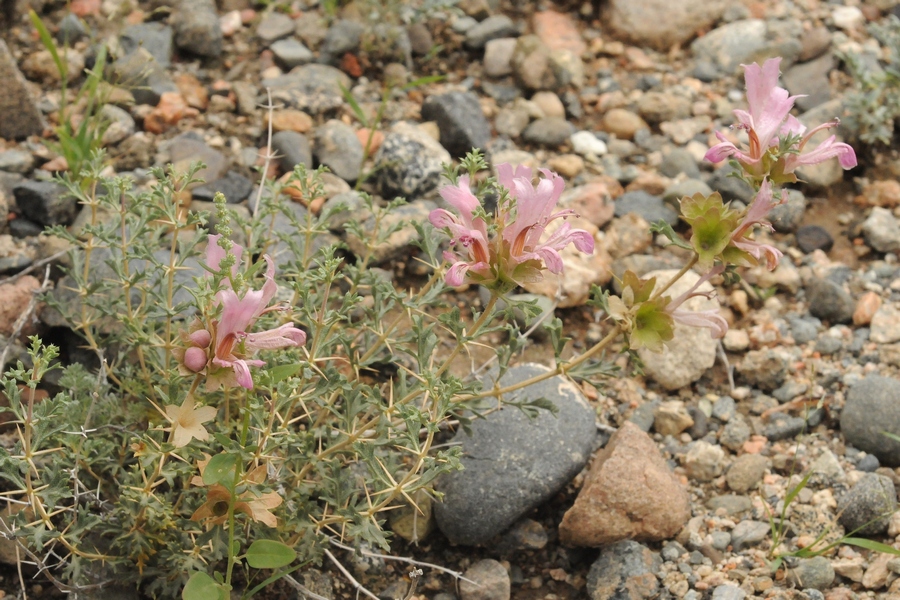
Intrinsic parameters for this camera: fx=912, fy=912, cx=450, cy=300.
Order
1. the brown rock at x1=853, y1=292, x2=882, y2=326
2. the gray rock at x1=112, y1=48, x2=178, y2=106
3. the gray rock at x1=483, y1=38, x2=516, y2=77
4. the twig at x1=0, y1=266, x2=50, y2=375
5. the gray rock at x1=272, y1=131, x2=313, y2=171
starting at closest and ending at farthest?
the twig at x1=0, y1=266, x2=50, y2=375, the brown rock at x1=853, y1=292, x2=882, y2=326, the gray rock at x1=272, y1=131, x2=313, y2=171, the gray rock at x1=112, y1=48, x2=178, y2=106, the gray rock at x1=483, y1=38, x2=516, y2=77

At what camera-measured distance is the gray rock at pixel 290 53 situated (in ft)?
16.1

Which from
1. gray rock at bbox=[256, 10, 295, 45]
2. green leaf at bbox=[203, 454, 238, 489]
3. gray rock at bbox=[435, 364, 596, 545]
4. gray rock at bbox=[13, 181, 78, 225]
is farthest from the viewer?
gray rock at bbox=[256, 10, 295, 45]

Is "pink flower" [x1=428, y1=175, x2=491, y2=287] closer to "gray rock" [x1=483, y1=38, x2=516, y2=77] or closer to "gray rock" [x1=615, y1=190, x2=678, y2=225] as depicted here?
"gray rock" [x1=615, y1=190, x2=678, y2=225]

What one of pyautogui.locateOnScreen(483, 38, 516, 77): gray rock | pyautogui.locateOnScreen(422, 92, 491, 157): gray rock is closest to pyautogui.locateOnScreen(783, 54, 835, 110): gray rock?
pyautogui.locateOnScreen(483, 38, 516, 77): gray rock

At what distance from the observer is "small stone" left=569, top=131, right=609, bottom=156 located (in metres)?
4.83

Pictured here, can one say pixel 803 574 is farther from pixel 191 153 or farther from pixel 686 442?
pixel 191 153

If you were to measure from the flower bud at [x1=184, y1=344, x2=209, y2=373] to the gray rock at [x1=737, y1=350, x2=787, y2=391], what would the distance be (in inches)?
97.0

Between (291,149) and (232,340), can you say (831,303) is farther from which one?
(232,340)

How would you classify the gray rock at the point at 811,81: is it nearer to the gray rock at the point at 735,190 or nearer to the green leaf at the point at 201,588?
the gray rock at the point at 735,190

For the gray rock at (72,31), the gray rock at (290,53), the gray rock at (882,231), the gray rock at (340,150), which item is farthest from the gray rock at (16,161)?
the gray rock at (882,231)

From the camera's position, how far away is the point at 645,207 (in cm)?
451

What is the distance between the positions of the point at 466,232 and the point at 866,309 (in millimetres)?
2469

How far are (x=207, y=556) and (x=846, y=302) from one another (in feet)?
9.64

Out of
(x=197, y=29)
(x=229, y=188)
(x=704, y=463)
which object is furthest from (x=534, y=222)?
(x=197, y=29)
